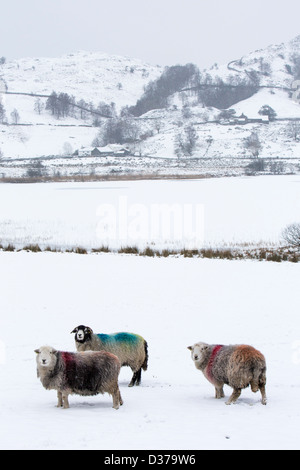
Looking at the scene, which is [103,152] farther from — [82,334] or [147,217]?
[82,334]

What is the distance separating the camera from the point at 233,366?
9469mm

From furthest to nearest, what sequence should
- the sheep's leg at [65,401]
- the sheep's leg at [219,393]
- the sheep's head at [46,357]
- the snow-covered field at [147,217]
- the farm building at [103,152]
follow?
the farm building at [103,152], the snow-covered field at [147,217], the sheep's leg at [219,393], the sheep's leg at [65,401], the sheep's head at [46,357]

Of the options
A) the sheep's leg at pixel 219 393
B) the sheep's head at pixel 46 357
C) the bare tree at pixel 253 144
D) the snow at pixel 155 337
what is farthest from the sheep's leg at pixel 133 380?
the bare tree at pixel 253 144

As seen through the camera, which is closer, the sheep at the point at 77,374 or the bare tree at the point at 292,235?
the sheep at the point at 77,374

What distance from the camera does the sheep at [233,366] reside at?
935 cm

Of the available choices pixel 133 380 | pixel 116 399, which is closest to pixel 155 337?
pixel 133 380

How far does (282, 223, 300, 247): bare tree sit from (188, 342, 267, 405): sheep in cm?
2214

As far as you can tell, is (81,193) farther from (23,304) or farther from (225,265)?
(23,304)

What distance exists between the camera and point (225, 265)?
25781 millimetres

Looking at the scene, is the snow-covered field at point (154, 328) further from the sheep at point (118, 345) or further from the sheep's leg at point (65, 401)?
the sheep at point (118, 345)

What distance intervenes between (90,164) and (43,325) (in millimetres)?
123997

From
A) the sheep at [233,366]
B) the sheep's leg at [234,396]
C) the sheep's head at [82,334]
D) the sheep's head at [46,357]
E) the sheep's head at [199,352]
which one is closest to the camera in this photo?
the sheep's head at [46,357]

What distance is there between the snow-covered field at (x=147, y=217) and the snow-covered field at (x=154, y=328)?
1.14 feet
